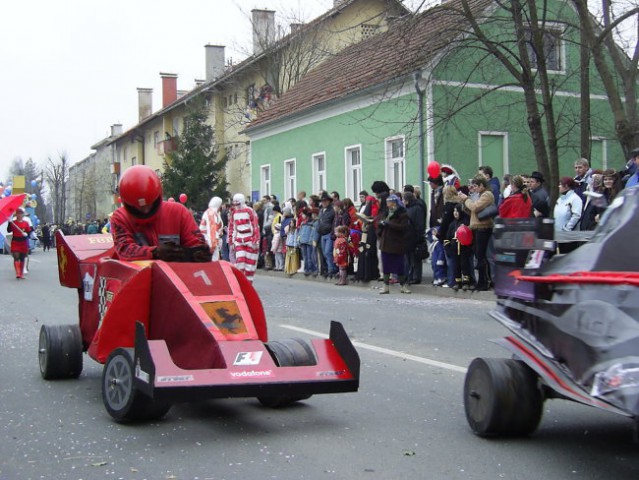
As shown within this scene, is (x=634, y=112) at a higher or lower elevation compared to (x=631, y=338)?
higher

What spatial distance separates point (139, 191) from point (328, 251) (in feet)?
45.9

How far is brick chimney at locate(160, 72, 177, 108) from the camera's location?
71.2 m

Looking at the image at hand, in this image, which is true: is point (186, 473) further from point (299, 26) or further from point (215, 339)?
point (299, 26)

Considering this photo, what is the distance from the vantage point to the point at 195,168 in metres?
48.8

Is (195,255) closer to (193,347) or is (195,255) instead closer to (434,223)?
(193,347)

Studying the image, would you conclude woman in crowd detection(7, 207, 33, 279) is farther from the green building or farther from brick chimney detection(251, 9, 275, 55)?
brick chimney detection(251, 9, 275, 55)

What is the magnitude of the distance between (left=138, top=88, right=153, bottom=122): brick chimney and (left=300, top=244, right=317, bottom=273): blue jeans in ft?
209

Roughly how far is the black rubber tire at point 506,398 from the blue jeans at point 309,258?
16951 mm

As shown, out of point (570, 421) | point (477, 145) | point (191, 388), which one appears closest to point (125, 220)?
point (191, 388)

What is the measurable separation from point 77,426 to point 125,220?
196 centimetres

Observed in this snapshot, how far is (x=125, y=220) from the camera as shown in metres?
7.61

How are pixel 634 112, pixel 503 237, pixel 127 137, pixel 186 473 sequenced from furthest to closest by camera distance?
pixel 127 137 → pixel 634 112 → pixel 503 237 → pixel 186 473

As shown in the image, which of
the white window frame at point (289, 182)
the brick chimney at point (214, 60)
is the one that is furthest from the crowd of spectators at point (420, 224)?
the brick chimney at point (214, 60)

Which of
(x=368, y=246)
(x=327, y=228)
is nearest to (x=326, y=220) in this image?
(x=327, y=228)
